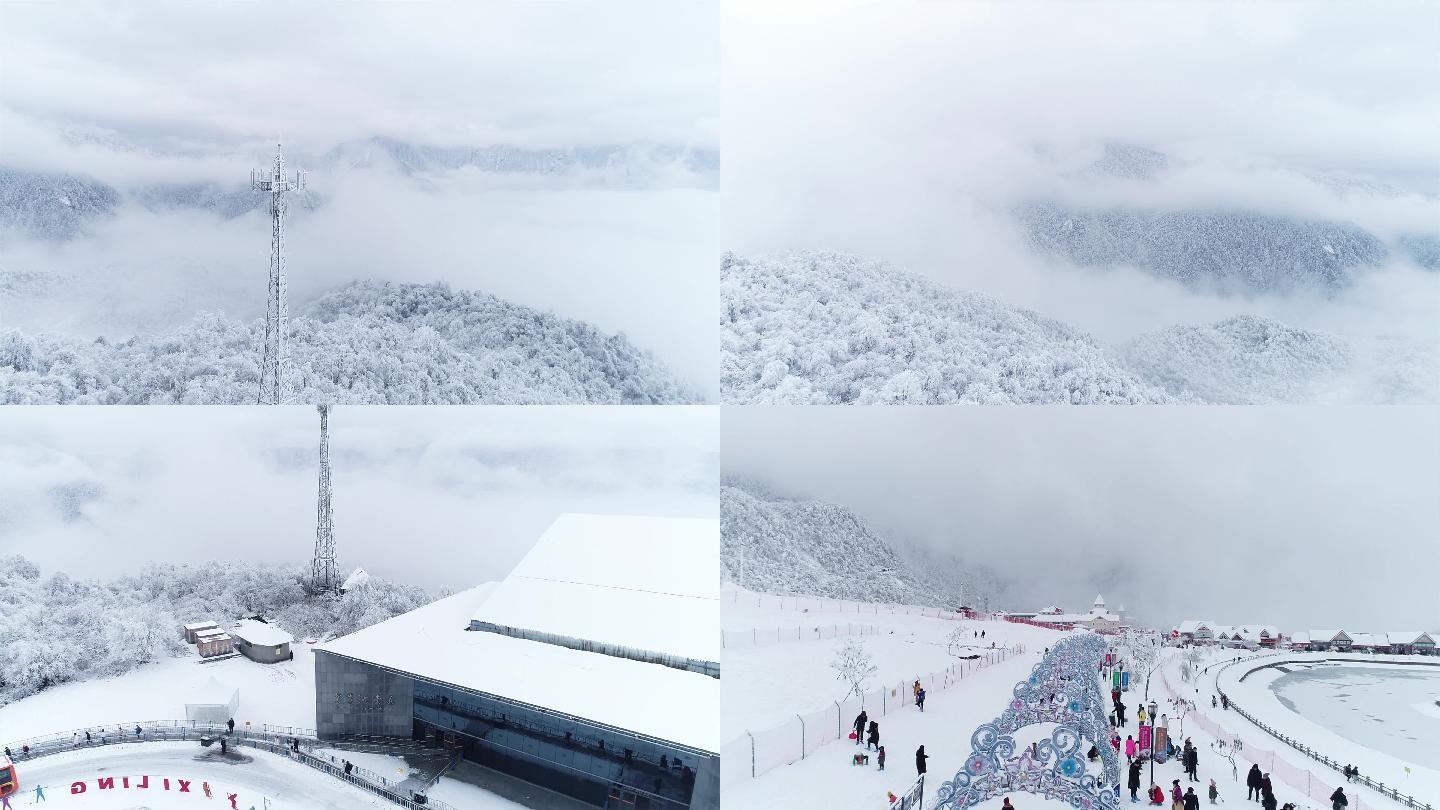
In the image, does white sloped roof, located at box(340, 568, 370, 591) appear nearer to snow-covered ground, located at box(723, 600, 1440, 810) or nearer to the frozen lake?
snow-covered ground, located at box(723, 600, 1440, 810)

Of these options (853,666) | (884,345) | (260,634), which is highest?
(884,345)

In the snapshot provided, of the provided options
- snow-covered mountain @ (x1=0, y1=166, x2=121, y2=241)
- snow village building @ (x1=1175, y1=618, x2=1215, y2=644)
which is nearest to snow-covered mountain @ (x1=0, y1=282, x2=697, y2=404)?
snow-covered mountain @ (x1=0, y1=166, x2=121, y2=241)

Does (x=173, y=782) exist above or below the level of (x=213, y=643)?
below

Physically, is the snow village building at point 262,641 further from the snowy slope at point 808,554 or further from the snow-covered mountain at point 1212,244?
the snow-covered mountain at point 1212,244

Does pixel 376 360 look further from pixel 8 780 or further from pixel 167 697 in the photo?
pixel 8 780

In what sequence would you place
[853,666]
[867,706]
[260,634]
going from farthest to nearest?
[260,634], [853,666], [867,706]

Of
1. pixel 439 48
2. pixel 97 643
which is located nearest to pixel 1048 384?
pixel 439 48

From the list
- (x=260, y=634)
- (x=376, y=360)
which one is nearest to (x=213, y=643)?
(x=260, y=634)
